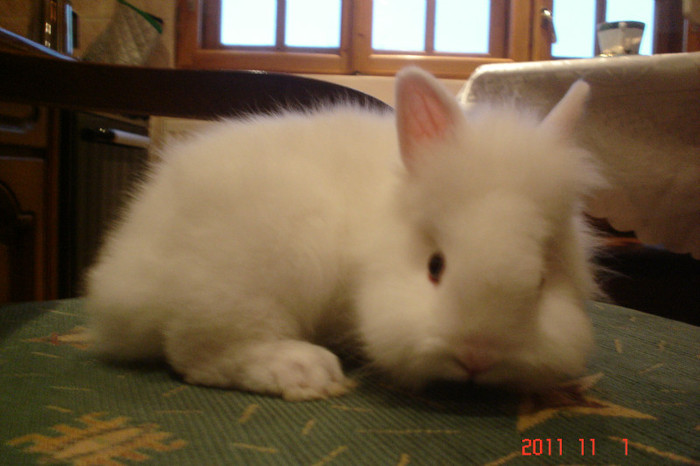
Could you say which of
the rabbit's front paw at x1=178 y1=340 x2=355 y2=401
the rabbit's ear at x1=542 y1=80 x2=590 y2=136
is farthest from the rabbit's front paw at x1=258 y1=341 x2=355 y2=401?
the rabbit's ear at x1=542 y1=80 x2=590 y2=136

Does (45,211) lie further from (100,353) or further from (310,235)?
(310,235)

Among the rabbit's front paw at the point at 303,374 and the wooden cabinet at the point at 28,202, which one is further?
the wooden cabinet at the point at 28,202

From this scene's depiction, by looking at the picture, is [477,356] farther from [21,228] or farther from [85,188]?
[85,188]

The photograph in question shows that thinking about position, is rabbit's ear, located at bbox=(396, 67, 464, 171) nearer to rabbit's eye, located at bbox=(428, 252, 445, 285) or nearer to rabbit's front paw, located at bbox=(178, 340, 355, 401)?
rabbit's eye, located at bbox=(428, 252, 445, 285)

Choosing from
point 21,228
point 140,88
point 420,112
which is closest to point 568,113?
point 420,112

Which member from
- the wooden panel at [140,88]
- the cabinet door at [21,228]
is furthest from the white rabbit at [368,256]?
the cabinet door at [21,228]

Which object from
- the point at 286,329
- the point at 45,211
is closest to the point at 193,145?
the point at 286,329

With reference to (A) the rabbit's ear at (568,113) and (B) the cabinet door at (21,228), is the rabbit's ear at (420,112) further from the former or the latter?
(B) the cabinet door at (21,228)
